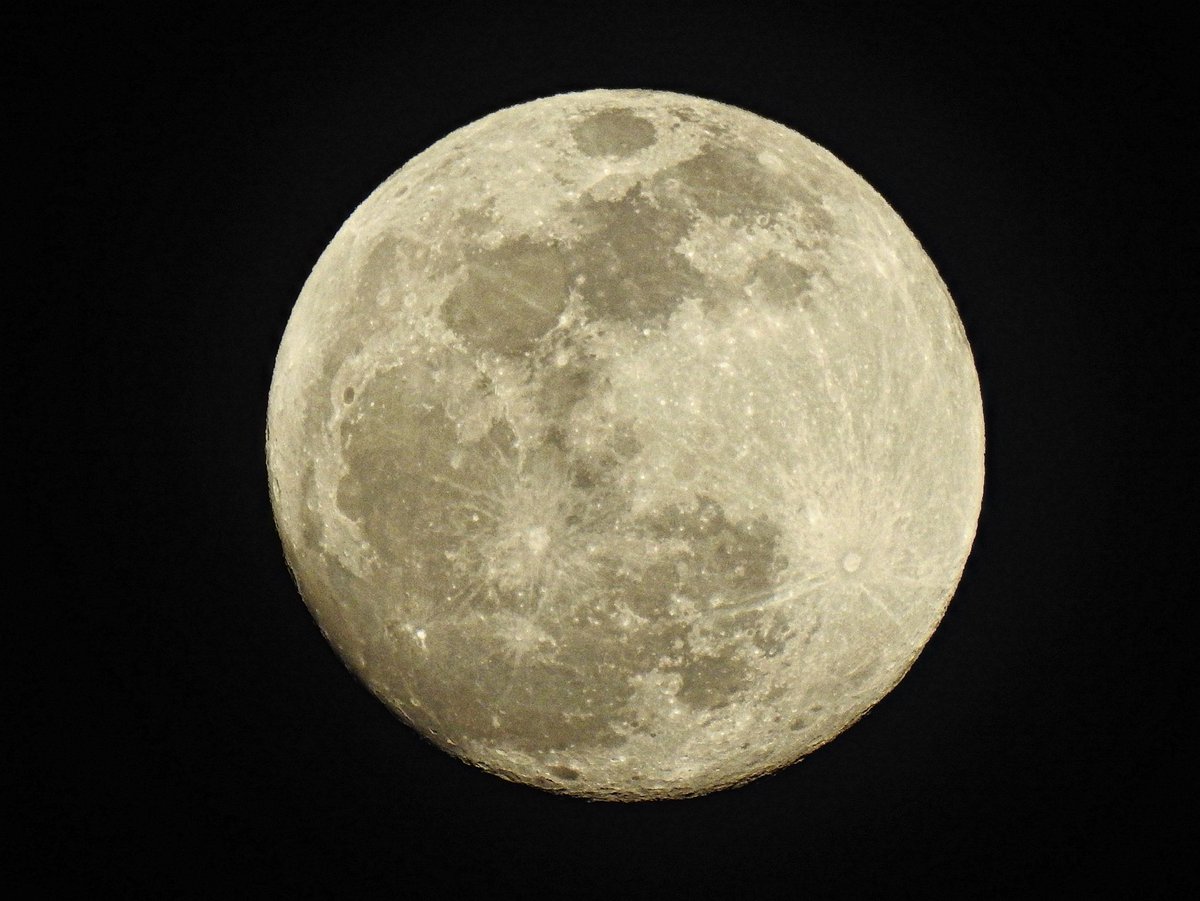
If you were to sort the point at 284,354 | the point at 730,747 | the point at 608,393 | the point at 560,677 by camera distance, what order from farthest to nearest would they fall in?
the point at 284,354 → the point at 730,747 → the point at 560,677 → the point at 608,393

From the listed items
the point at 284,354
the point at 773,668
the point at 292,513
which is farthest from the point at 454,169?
the point at 773,668

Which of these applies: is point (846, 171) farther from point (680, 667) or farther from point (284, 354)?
point (284, 354)

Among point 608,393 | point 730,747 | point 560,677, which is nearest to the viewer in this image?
point 608,393

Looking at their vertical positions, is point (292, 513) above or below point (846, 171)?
below

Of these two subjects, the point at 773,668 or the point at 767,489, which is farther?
the point at 773,668

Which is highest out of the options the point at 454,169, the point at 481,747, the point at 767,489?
the point at 454,169

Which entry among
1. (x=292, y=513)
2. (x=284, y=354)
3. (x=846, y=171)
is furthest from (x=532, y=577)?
(x=846, y=171)
